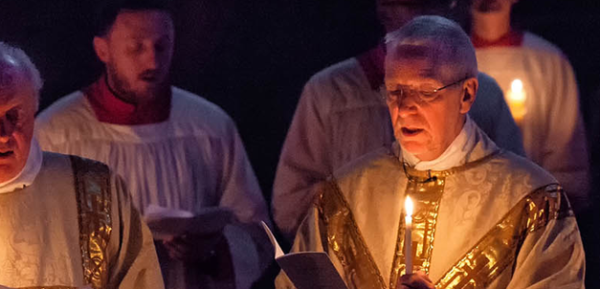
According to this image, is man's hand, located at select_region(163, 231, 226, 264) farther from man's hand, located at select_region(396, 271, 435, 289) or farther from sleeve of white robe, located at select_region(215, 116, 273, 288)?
man's hand, located at select_region(396, 271, 435, 289)

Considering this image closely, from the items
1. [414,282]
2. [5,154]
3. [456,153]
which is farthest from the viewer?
[456,153]

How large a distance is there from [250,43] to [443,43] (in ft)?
8.30

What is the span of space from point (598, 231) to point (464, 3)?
5.07ft

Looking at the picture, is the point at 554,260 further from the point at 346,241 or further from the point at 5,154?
the point at 5,154

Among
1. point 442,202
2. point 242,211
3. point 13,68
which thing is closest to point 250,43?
point 242,211

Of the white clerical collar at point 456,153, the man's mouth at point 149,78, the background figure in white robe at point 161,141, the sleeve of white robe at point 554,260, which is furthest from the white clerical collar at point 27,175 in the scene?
the sleeve of white robe at point 554,260

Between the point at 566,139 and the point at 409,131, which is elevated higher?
the point at 409,131

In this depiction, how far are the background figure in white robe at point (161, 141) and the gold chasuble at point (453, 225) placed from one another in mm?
1062

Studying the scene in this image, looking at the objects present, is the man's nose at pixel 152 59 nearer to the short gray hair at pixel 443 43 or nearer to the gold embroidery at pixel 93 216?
the gold embroidery at pixel 93 216

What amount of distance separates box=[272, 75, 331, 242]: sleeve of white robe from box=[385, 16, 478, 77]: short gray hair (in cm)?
132

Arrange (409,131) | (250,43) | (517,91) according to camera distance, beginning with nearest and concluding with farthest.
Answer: (409,131), (517,91), (250,43)

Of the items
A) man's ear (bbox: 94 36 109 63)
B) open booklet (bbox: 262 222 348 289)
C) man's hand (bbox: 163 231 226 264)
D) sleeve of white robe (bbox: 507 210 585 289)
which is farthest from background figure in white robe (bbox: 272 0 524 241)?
open booklet (bbox: 262 222 348 289)

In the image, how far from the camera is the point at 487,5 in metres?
6.09

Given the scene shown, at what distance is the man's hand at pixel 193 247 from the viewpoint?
214 inches
